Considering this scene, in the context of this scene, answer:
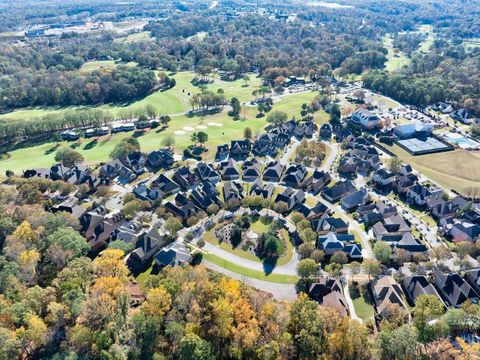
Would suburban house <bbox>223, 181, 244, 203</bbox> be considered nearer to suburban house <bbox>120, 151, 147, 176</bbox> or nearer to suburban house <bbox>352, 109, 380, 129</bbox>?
suburban house <bbox>120, 151, 147, 176</bbox>

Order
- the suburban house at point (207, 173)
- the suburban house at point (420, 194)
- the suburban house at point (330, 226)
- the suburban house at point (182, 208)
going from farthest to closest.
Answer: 1. the suburban house at point (207, 173)
2. the suburban house at point (420, 194)
3. the suburban house at point (182, 208)
4. the suburban house at point (330, 226)

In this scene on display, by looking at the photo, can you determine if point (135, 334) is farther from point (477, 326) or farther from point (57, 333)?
point (477, 326)

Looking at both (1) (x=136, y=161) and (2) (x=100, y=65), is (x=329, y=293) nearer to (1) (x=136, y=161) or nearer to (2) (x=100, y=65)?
(1) (x=136, y=161)

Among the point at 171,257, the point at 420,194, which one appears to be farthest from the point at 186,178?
the point at 420,194

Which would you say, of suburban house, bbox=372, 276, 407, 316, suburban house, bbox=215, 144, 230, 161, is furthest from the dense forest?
suburban house, bbox=215, 144, 230, 161

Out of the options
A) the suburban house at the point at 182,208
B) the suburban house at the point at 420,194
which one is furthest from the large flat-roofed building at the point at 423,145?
the suburban house at the point at 182,208

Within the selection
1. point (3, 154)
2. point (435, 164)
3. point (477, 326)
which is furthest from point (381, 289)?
point (3, 154)

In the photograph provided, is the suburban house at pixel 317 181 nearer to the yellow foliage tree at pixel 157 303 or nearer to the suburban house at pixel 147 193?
the suburban house at pixel 147 193
